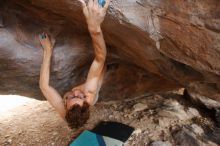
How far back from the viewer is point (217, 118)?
3.90 metres

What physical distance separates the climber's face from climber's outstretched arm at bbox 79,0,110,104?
0.28 ft

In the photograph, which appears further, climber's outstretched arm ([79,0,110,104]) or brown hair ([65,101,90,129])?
brown hair ([65,101,90,129])

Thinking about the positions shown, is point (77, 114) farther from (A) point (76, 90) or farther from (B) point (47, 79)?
(B) point (47, 79)

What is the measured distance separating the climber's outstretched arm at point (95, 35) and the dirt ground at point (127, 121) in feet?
3.18

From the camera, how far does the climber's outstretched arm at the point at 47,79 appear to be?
9.15ft

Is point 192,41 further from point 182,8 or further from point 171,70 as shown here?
point 171,70

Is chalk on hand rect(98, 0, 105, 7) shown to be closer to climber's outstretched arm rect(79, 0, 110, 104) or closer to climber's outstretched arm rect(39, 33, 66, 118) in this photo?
climber's outstretched arm rect(79, 0, 110, 104)

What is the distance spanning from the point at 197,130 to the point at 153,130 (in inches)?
21.5

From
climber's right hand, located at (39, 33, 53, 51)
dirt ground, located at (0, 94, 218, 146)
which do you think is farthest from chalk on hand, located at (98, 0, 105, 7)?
dirt ground, located at (0, 94, 218, 146)

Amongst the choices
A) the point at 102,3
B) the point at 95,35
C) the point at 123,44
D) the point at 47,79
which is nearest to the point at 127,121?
the point at 47,79

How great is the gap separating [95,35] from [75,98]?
25.8 inches

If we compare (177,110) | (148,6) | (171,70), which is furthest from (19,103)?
(148,6)

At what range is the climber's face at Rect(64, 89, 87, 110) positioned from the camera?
270 centimetres

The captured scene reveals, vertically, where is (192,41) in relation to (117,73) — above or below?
above
